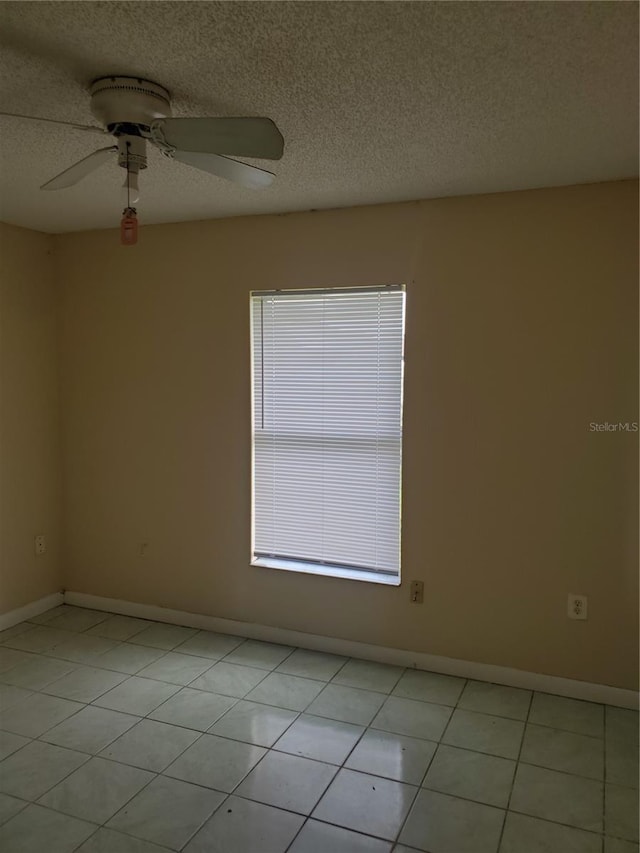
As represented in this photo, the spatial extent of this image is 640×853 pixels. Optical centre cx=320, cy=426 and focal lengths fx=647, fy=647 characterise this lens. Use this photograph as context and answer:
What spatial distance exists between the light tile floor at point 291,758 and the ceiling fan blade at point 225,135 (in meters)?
2.07

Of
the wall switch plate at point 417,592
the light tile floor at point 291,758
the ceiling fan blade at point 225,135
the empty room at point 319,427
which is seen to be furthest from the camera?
the wall switch plate at point 417,592

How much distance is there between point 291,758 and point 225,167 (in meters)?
2.14

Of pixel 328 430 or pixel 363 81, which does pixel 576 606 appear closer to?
pixel 328 430

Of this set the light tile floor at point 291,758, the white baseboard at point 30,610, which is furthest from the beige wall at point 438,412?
the white baseboard at point 30,610

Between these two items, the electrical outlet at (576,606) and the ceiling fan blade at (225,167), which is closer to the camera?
the ceiling fan blade at (225,167)

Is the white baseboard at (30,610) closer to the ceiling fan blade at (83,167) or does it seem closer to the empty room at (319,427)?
the empty room at (319,427)

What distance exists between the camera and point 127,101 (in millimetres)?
1837

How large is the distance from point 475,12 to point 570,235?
1.57 m

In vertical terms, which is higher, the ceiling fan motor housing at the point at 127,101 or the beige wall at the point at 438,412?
the ceiling fan motor housing at the point at 127,101

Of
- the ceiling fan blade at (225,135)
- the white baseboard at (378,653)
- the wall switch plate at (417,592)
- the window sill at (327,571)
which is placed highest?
the ceiling fan blade at (225,135)

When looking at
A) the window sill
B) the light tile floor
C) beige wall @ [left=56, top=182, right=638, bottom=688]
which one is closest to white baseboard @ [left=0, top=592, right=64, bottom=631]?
the light tile floor

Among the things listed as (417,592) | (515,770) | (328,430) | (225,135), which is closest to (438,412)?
(328,430)

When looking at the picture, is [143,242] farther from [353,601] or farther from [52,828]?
[52,828]

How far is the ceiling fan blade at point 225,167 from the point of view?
6.18 feet
